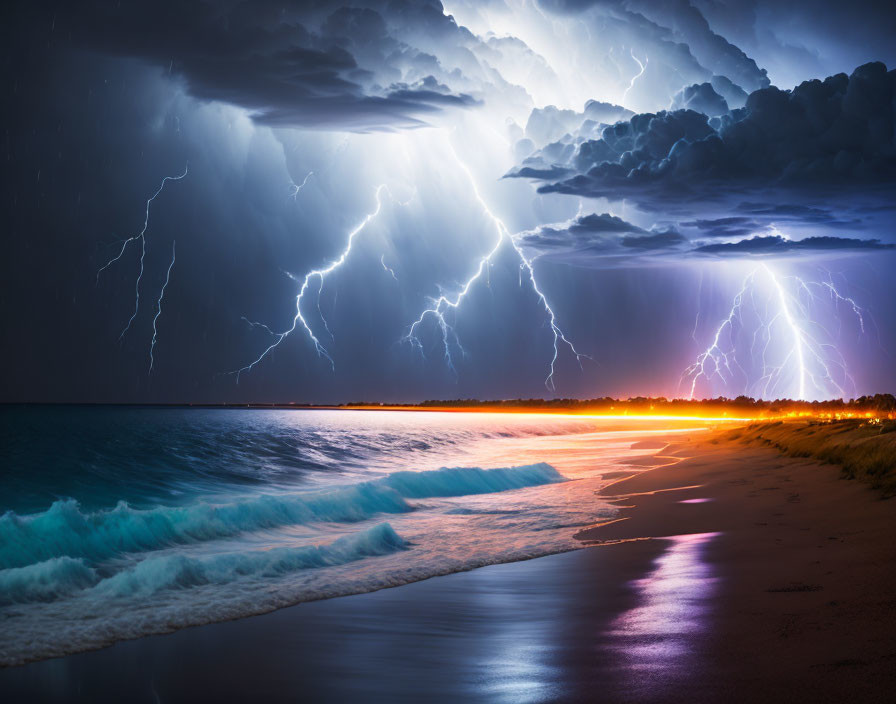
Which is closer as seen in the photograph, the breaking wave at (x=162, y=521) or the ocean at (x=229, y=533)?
the ocean at (x=229, y=533)

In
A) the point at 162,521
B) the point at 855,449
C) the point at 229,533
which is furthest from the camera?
the point at 855,449

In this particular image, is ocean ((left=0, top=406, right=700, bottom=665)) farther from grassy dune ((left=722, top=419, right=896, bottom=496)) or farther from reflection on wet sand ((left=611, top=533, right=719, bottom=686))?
grassy dune ((left=722, top=419, right=896, bottom=496))

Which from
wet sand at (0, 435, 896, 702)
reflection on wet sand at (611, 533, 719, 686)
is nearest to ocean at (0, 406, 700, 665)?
wet sand at (0, 435, 896, 702)

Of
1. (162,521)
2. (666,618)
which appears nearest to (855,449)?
(666,618)

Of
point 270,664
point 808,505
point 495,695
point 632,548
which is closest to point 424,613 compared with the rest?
point 270,664

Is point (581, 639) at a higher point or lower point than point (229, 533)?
higher

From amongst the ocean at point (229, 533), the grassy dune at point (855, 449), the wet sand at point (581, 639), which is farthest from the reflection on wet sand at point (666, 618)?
the grassy dune at point (855, 449)

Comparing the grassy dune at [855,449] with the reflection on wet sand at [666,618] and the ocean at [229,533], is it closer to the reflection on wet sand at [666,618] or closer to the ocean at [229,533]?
the reflection on wet sand at [666,618]

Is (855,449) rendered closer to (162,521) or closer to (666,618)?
(666,618)
